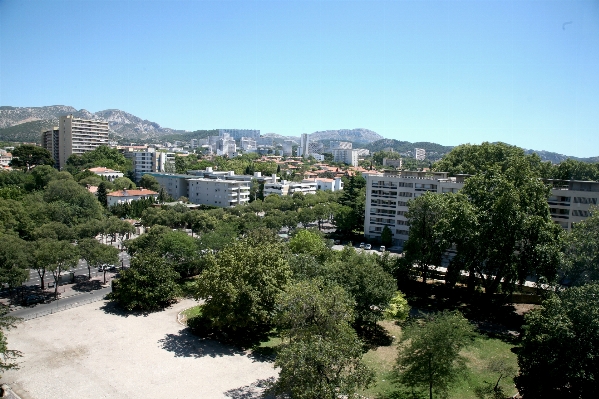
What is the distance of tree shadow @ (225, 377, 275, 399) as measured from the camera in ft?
46.3

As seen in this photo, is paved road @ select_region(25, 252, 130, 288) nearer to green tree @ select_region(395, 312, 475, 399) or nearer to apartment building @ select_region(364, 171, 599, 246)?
green tree @ select_region(395, 312, 475, 399)

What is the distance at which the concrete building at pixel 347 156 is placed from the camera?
15025 cm

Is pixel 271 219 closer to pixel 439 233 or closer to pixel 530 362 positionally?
pixel 439 233

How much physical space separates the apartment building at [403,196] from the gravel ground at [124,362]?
2033cm

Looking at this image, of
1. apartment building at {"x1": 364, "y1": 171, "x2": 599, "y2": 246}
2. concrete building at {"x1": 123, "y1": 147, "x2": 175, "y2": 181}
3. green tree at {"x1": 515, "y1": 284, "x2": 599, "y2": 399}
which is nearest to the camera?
green tree at {"x1": 515, "y1": 284, "x2": 599, "y2": 399}

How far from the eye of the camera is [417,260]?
2598 cm

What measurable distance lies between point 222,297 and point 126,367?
444cm

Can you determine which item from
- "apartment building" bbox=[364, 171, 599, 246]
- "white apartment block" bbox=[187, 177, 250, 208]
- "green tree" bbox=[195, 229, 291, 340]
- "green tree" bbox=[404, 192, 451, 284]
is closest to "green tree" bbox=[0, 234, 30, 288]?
"green tree" bbox=[195, 229, 291, 340]

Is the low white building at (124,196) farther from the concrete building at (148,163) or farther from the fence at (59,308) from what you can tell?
the fence at (59,308)

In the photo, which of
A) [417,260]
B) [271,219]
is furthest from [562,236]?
[271,219]

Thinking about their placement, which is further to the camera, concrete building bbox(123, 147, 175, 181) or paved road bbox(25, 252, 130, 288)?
concrete building bbox(123, 147, 175, 181)

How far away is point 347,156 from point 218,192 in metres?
101

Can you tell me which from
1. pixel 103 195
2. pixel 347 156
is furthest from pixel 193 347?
pixel 347 156

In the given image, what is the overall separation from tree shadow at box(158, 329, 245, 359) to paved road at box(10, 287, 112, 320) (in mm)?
7059
